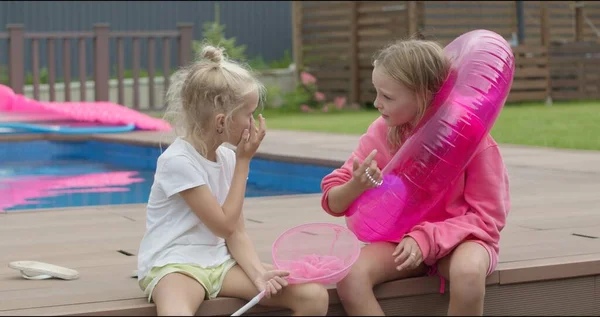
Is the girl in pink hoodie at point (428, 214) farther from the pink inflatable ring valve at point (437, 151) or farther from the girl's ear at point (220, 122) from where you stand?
the girl's ear at point (220, 122)

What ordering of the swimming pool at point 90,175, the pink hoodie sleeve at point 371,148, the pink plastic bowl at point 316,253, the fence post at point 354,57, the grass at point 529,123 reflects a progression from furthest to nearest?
the fence post at point 354,57
the grass at point 529,123
the swimming pool at point 90,175
the pink hoodie sleeve at point 371,148
the pink plastic bowl at point 316,253

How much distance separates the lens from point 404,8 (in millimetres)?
15547

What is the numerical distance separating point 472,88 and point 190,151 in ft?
2.82

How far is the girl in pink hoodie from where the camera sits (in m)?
2.91

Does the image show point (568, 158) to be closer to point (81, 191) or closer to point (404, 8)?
point (81, 191)

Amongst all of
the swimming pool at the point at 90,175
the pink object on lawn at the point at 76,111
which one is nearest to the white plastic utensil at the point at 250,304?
the swimming pool at the point at 90,175

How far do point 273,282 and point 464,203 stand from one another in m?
0.73

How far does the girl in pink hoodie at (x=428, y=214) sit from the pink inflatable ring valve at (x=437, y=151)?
0.14 ft

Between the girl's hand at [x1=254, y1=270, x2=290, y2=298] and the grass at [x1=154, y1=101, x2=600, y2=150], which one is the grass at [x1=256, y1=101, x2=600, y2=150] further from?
Result: the girl's hand at [x1=254, y1=270, x2=290, y2=298]

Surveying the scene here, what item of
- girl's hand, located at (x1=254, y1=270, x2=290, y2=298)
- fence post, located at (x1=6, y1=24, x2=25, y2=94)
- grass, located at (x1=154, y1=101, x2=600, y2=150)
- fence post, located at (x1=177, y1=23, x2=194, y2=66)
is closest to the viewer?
girl's hand, located at (x1=254, y1=270, x2=290, y2=298)

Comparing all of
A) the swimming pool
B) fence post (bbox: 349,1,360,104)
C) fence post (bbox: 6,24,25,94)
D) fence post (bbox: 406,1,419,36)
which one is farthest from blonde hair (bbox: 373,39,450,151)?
fence post (bbox: 349,1,360,104)

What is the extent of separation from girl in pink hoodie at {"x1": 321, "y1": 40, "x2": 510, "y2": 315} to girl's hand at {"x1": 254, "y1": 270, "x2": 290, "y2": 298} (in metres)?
0.24

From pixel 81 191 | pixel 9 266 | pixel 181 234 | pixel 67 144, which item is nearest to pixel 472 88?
pixel 181 234

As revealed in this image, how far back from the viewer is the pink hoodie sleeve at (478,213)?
3000mm
